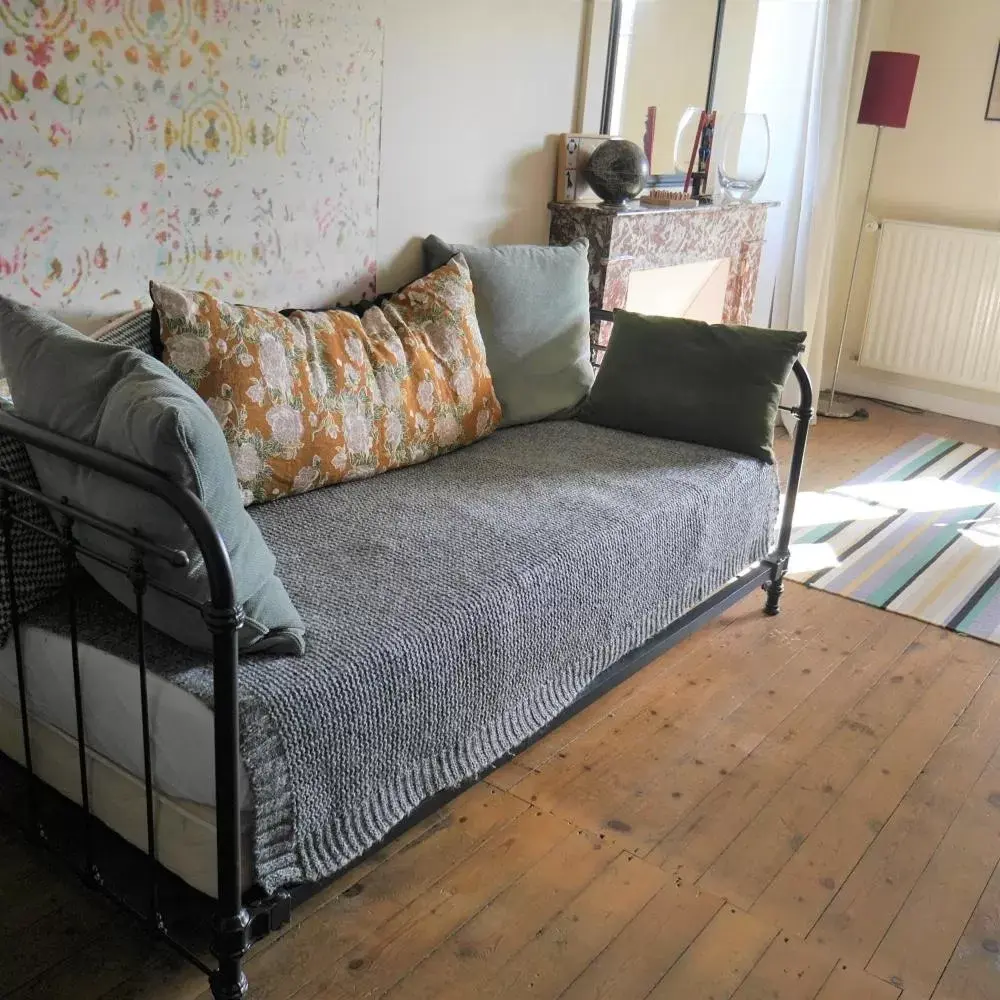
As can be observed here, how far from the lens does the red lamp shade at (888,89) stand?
4.33 metres

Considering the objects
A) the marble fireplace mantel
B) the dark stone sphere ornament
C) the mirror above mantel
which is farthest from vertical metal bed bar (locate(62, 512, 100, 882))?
the mirror above mantel

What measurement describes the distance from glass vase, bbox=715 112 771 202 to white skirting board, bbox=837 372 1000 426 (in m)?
1.58

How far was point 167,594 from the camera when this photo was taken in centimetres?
148

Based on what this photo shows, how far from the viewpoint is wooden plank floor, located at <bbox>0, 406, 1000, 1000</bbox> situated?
1.62 metres

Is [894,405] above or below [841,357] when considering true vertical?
below

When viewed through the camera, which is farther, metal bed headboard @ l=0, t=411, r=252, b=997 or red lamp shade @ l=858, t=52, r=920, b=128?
red lamp shade @ l=858, t=52, r=920, b=128

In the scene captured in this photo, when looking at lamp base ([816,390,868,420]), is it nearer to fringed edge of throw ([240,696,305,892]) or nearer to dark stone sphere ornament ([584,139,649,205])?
dark stone sphere ornament ([584,139,649,205])

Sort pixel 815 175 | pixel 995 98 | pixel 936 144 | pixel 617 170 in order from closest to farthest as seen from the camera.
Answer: pixel 617 170
pixel 815 175
pixel 995 98
pixel 936 144

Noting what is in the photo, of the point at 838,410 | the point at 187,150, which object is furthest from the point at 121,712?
the point at 838,410

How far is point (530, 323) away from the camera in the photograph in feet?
9.27

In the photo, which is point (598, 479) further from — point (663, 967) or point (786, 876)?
point (663, 967)

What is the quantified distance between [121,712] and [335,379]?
917 millimetres

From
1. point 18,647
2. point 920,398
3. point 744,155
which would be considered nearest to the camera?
point 18,647

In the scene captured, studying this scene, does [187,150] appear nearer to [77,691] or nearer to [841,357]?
[77,691]
